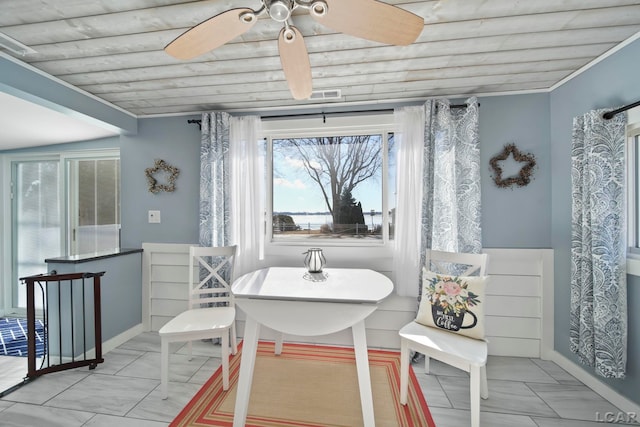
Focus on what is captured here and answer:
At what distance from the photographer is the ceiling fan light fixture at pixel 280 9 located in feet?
3.31

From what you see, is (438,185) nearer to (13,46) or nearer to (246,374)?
(246,374)

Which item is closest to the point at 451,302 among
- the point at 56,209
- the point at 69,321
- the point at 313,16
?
the point at 313,16

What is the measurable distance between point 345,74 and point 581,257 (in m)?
2.02

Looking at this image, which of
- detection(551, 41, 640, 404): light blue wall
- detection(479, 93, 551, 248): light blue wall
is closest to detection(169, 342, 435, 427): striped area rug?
detection(551, 41, 640, 404): light blue wall

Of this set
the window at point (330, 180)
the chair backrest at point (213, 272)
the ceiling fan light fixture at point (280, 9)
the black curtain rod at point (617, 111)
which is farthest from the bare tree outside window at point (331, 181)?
the ceiling fan light fixture at point (280, 9)

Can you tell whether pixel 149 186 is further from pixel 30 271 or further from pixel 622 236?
pixel 622 236

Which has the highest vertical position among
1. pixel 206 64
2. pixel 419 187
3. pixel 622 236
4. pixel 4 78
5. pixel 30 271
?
pixel 206 64

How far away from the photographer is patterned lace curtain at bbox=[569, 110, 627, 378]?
1605 mm

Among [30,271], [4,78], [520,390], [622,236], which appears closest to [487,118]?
[622,236]

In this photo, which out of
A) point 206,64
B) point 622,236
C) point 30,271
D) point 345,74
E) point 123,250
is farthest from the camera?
point 30,271

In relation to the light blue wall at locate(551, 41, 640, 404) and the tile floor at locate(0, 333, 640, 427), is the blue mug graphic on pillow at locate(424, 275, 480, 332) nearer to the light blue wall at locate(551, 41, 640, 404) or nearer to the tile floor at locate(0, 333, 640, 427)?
the tile floor at locate(0, 333, 640, 427)

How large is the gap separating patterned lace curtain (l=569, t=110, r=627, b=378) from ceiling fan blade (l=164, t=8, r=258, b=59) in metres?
2.08

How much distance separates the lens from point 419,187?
2.31 m

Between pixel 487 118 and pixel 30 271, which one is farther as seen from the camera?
pixel 30 271
